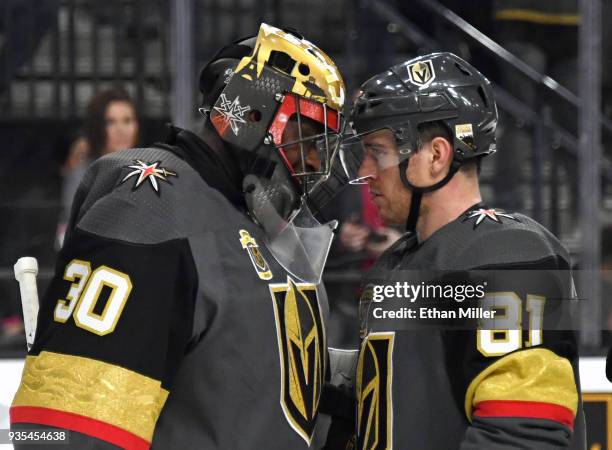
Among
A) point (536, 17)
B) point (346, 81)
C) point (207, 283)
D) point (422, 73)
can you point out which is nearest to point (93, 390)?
point (207, 283)

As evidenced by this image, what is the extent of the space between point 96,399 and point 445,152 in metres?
0.86

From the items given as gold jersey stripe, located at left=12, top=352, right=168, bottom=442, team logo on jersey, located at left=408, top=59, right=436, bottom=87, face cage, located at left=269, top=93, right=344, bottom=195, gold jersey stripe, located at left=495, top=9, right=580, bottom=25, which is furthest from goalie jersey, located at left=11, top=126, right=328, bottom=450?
gold jersey stripe, located at left=495, top=9, right=580, bottom=25

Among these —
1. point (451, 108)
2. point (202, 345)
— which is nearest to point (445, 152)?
point (451, 108)

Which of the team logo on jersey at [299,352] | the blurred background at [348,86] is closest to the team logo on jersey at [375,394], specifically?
the team logo on jersey at [299,352]

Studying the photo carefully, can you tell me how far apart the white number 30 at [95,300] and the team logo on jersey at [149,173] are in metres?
0.16

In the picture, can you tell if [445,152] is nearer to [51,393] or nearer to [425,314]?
[425,314]

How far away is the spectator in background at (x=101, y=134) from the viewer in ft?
12.7

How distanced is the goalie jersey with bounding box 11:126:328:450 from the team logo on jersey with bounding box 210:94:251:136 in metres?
0.06

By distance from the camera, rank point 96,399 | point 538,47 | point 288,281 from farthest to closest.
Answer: point 538,47 → point 288,281 → point 96,399

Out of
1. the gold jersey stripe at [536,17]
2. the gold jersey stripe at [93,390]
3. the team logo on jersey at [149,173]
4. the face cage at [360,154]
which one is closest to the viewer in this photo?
the gold jersey stripe at [93,390]

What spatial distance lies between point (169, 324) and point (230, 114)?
421 mm

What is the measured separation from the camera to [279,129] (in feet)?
6.37

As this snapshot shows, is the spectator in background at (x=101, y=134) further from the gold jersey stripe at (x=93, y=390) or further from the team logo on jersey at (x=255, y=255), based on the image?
the gold jersey stripe at (x=93, y=390)

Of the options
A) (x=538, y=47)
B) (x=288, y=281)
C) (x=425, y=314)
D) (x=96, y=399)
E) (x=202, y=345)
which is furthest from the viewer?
(x=538, y=47)
